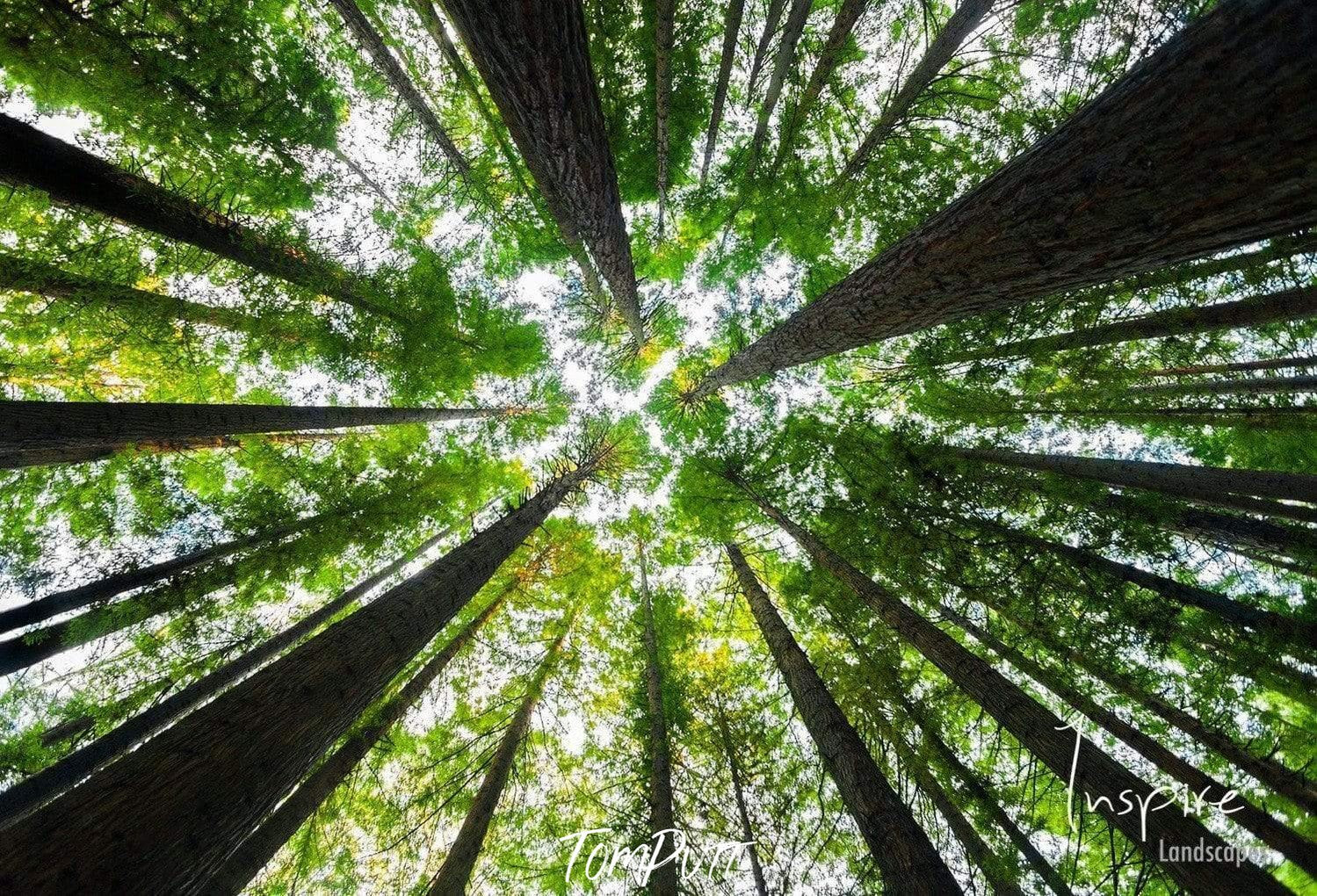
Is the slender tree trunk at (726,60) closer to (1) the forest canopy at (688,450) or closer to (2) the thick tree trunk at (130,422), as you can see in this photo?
(1) the forest canopy at (688,450)

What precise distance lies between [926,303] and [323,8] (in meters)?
11.3

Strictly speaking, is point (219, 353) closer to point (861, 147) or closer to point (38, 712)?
point (38, 712)

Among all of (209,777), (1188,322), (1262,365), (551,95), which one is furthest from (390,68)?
(1262,365)

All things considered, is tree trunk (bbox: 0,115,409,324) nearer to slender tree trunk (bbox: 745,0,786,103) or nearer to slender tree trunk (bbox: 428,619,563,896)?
slender tree trunk (bbox: 745,0,786,103)

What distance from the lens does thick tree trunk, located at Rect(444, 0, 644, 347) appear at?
2703 millimetres

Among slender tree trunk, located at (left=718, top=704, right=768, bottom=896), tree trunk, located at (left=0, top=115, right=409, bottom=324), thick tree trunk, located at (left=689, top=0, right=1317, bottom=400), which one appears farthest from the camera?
slender tree trunk, located at (left=718, top=704, right=768, bottom=896)

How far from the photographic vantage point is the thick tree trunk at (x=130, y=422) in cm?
407

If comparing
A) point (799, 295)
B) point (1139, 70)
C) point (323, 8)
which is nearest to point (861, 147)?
point (799, 295)

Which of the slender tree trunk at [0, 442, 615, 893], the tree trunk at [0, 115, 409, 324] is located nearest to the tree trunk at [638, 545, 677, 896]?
the slender tree trunk at [0, 442, 615, 893]

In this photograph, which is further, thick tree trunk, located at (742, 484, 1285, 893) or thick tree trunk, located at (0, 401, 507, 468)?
thick tree trunk, located at (0, 401, 507, 468)

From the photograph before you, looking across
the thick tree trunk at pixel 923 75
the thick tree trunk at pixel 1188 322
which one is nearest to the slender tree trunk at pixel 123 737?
the thick tree trunk at pixel 1188 322

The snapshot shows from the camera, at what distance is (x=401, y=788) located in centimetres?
746

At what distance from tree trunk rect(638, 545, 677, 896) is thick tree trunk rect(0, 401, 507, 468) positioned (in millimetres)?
7123

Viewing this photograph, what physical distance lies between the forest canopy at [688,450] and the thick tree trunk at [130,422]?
0.14 ft
